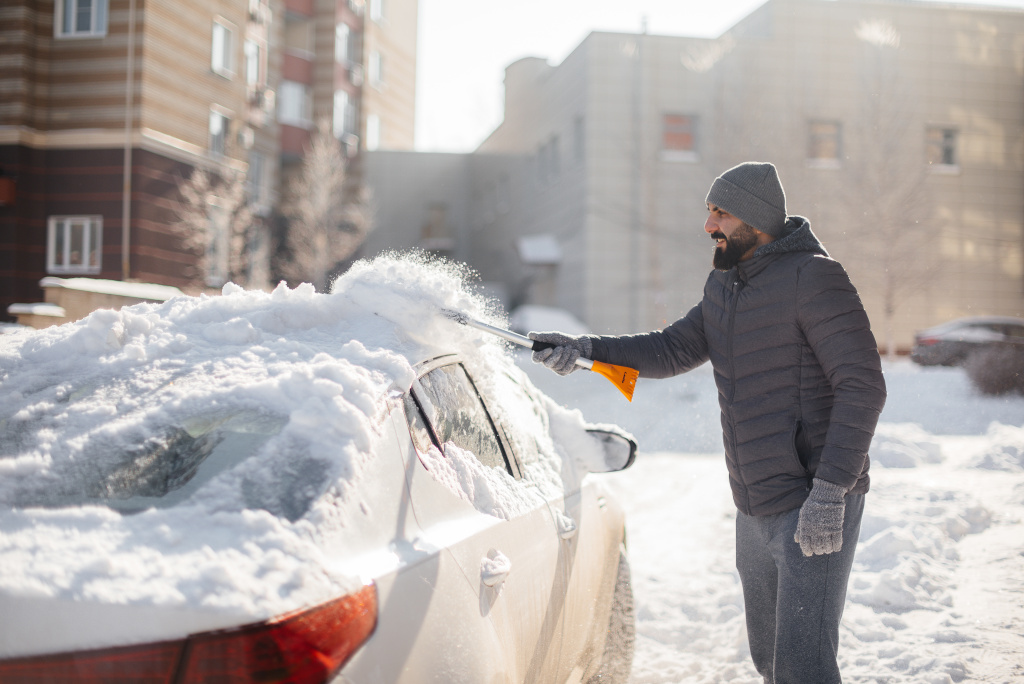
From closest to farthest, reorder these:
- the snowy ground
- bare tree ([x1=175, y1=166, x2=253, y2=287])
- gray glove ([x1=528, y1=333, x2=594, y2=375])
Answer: gray glove ([x1=528, y1=333, x2=594, y2=375]) < the snowy ground < bare tree ([x1=175, y1=166, x2=253, y2=287])

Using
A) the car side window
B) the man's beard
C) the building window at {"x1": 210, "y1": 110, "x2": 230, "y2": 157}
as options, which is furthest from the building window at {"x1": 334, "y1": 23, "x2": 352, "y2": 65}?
the car side window

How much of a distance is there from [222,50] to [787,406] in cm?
2197

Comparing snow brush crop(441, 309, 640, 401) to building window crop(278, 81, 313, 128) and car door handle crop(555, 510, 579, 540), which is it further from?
building window crop(278, 81, 313, 128)

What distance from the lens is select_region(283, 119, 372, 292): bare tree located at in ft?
78.9

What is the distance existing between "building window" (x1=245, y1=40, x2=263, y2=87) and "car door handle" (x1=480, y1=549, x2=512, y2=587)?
77.5ft

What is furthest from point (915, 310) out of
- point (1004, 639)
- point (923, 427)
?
point (1004, 639)

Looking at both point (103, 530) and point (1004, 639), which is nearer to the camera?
point (103, 530)

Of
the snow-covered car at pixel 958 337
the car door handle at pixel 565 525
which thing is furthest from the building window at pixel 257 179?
the car door handle at pixel 565 525

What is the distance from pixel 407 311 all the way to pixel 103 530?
105 cm

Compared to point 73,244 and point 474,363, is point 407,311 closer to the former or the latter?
point 474,363

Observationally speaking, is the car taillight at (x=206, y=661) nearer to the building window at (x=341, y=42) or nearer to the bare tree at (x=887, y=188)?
the bare tree at (x=887, y=188)

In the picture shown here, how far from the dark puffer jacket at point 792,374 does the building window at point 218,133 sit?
20372 mm

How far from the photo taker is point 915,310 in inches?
846

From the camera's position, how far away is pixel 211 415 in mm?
1745
